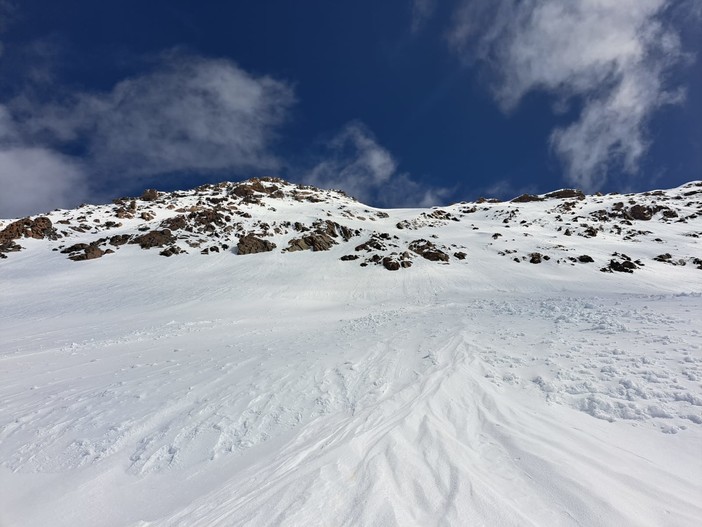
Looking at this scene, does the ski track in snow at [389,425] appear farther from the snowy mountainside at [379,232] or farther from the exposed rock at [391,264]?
the snowy mountainside at [379,232]

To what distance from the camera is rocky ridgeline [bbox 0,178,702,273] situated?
40.1 metres

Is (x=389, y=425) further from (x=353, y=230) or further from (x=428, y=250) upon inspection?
(x=353, y=230)

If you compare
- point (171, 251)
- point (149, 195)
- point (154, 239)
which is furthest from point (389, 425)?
point (149, 195)

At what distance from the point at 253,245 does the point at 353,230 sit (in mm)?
16168

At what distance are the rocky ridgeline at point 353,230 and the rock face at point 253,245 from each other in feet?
0.43

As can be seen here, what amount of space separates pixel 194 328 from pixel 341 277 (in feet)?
59.5

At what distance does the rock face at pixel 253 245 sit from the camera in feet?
137

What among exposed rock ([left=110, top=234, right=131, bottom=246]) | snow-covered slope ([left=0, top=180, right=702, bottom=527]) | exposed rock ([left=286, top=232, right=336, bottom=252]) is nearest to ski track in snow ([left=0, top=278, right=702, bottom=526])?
snow-covered slope ([left=0, top=180, right=702, bottom=527])

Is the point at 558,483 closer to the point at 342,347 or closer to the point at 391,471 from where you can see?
the point at 391,471

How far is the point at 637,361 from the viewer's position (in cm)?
784

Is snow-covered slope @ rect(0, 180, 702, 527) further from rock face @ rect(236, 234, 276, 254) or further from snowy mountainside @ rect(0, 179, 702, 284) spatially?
snowy mountainside @ rect(0, 179, 702, 284)

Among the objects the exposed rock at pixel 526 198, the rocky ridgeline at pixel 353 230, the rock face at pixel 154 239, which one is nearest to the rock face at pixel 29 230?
the rocky ridgeline at pixel 353 230

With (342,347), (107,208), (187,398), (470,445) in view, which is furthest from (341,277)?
(107,208)

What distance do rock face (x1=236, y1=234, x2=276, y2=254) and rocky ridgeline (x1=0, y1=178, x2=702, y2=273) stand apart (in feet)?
0.43
